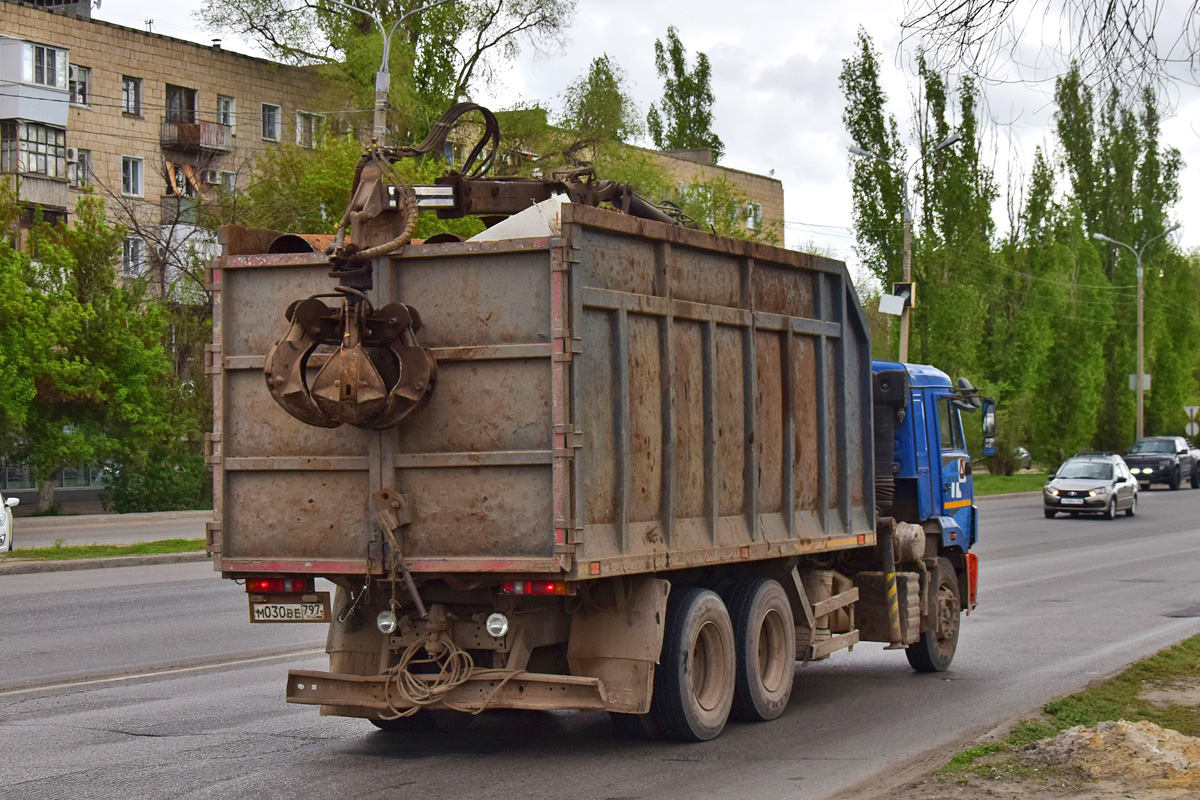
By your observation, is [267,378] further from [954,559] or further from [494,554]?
[954,559]

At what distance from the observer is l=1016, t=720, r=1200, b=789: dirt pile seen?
6938mm

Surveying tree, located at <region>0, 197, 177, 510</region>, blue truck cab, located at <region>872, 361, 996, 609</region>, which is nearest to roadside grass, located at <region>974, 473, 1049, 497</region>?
tree, located at <region>0, 197, 177, 510</region>

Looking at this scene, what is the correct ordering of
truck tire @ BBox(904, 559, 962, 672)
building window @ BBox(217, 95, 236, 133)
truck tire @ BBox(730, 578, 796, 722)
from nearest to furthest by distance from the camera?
truck tire @ BBox(730, 578, 796, 722)
truck tire @ BBox(904, 559, 962, 672)
building window @ BBox(217, 95, 236, 133)

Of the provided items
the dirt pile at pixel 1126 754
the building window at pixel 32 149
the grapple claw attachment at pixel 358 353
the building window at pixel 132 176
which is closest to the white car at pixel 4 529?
the grapple claw attachment at pixel 358 353

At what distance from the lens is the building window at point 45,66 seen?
43.8 metres

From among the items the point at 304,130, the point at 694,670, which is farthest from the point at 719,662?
the point at 304,130

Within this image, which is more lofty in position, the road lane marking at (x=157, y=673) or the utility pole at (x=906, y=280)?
A: the utility pole at (x=906, y=280)

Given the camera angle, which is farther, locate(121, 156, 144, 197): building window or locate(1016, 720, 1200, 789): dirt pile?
locate(121, 156, 144, 197): building window

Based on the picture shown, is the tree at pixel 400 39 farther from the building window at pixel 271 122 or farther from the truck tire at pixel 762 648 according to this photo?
the truck tire at pixel 762 648

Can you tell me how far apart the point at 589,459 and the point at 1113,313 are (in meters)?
57.2

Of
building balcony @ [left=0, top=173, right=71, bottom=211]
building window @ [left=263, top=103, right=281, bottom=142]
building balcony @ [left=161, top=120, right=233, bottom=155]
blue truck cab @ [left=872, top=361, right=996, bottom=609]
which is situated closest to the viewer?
blue truck cab @ [left=872, top=361, right=996, bottom=609]

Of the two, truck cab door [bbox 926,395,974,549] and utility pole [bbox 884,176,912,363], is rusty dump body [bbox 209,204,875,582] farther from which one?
utility pole [bbox 884,176,912,363]

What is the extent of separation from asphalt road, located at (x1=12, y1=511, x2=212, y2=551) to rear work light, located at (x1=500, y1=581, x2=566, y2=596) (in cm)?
1935

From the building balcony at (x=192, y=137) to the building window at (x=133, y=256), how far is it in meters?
3.85
